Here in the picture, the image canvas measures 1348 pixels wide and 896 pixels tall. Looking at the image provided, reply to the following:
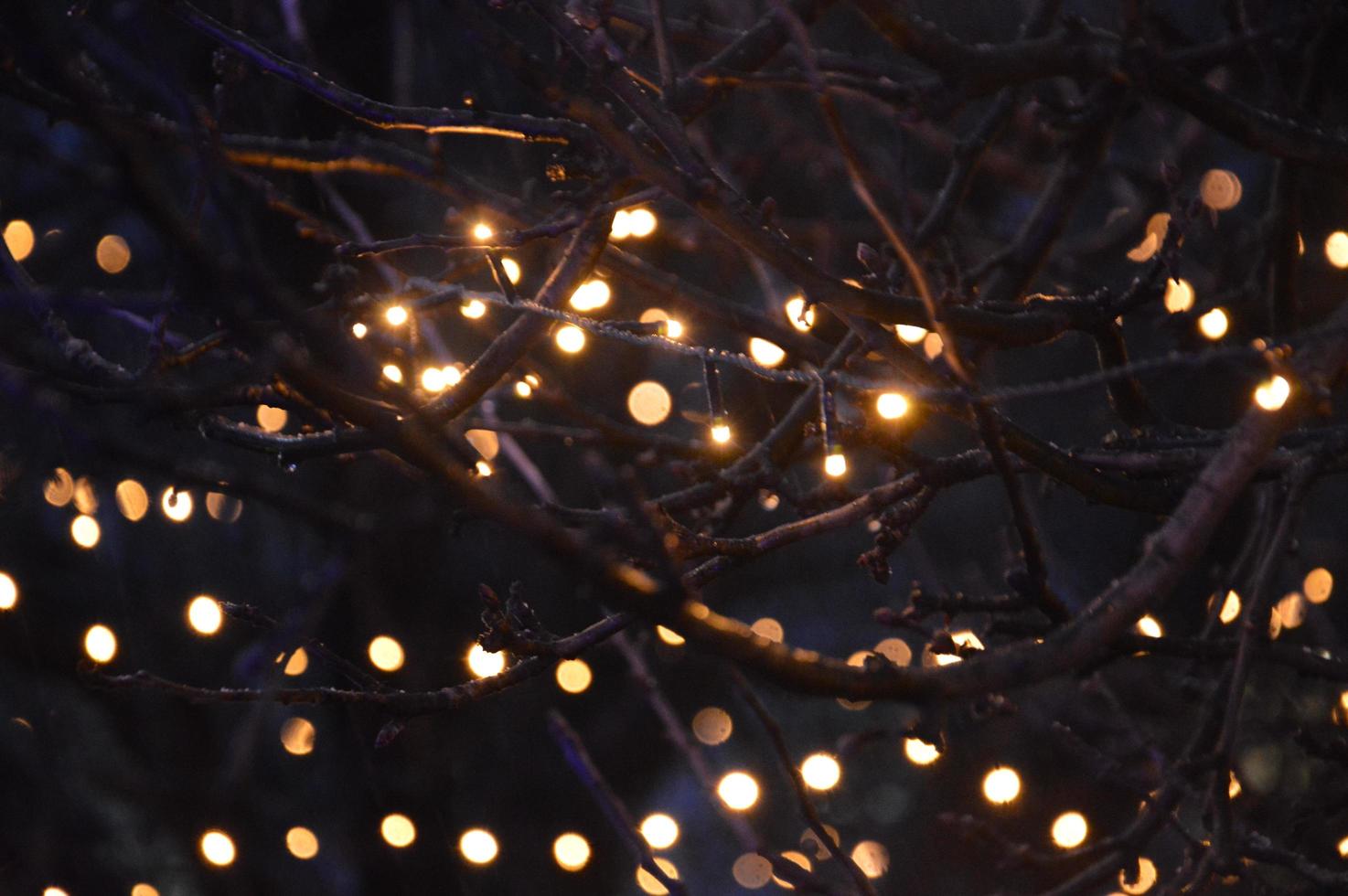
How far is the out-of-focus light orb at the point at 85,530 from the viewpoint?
4.21 meters

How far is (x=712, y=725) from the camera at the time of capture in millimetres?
4035

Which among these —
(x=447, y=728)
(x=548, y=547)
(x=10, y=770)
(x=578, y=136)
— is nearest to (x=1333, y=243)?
(x=578, y=136)

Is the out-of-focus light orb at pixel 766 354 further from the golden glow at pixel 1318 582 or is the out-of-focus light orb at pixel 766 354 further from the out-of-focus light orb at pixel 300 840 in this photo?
the out-of-focus light orb at pixel 300 840

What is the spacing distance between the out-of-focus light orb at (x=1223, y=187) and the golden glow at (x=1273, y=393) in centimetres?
251

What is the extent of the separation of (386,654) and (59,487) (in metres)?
1.60

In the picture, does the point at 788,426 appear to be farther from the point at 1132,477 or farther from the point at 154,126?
the point at 154,126

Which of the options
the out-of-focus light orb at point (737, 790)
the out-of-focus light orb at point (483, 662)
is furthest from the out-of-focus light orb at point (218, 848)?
the out-of-focus light orb at point (737, 790)

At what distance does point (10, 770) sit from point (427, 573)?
210cm

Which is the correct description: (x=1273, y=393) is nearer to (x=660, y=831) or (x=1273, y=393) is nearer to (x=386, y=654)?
(x=660, y=831)

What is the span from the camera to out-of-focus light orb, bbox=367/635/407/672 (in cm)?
405

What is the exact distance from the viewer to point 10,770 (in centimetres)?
439

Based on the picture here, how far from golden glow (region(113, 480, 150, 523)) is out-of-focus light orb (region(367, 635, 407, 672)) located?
116 cm

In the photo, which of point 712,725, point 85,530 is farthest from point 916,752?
point 85,530

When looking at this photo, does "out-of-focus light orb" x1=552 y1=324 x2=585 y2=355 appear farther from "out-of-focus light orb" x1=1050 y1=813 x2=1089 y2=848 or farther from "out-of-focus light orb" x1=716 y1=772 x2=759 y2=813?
"out-of-focus light orb" x1=1050 y1=813 x2=1089 y2=848
